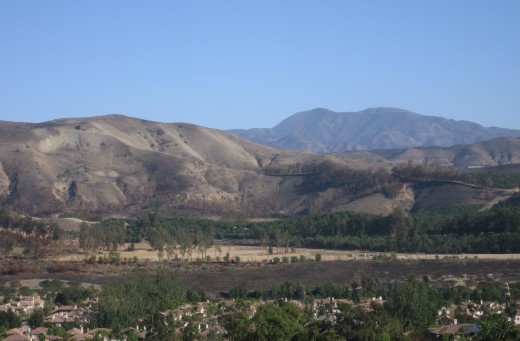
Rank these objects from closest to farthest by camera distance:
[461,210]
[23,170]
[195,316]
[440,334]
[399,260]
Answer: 1. [440,334]
2. [195,316]
3. [399,260]
4. [461,210]
5. [23,170]

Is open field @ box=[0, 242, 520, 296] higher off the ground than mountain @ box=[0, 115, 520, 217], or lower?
lower

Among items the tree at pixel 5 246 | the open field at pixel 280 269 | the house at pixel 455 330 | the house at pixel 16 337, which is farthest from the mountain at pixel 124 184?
the house at pixel 455 330

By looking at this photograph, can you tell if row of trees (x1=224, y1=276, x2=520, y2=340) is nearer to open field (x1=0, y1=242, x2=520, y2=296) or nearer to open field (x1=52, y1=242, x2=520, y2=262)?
open field (x1=0, y1=242, x2=520, y2=296)

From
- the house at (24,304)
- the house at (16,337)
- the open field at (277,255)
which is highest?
the open field at (277,255)

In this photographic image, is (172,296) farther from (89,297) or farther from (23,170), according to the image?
(23,170)

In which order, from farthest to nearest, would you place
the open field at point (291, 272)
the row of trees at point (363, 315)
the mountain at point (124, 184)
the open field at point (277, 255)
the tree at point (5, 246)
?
the mountain at point (124, 184)
the tree at point (5, 246)
the open field at point (277, 255)
the open field at point (291, 272)
the row of trees at point (363, 315)

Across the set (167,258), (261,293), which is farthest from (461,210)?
(261,293)

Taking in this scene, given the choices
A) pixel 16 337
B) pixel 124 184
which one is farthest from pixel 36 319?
pixel 124 184

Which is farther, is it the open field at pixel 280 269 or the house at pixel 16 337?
the open field at pixel 280 269

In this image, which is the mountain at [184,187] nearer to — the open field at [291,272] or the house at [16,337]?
the open field at [291,272]

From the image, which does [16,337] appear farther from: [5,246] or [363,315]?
[5,246]

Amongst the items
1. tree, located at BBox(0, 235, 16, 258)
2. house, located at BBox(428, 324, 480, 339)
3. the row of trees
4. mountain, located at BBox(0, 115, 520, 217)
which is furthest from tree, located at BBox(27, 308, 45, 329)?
mountain, located at BBox(0, 115, 520, 217)
